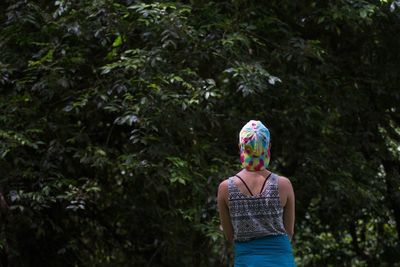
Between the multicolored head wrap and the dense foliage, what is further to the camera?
the dense foliage

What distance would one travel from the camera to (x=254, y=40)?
7258 millimetres

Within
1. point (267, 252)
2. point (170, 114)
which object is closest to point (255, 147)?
point (267, 252)

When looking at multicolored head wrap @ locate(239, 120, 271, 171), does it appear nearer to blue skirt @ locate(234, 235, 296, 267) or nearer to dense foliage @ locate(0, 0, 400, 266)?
blue skirt @ locate(234, 235, 296, 267)

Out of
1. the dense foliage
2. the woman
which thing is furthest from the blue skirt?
the dense foliage

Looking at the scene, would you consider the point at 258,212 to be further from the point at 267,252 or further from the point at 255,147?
the point at 255,147

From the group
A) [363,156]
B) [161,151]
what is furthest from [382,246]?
[161,151]

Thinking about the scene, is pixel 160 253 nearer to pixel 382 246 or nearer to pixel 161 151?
pixel 161 151

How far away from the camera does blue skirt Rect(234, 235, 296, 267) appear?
4148 mm

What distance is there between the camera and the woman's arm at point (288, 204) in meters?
4.21

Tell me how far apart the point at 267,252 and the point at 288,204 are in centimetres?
29

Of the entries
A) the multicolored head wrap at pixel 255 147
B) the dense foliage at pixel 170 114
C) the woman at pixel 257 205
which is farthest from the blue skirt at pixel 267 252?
the dense foliage at pixel 170 114

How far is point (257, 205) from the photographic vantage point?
13.6 ft

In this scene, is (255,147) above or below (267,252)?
above

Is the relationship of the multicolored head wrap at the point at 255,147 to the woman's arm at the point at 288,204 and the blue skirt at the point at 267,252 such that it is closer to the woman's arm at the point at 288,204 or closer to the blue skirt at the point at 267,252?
the woman's arm at the point at 288,204
